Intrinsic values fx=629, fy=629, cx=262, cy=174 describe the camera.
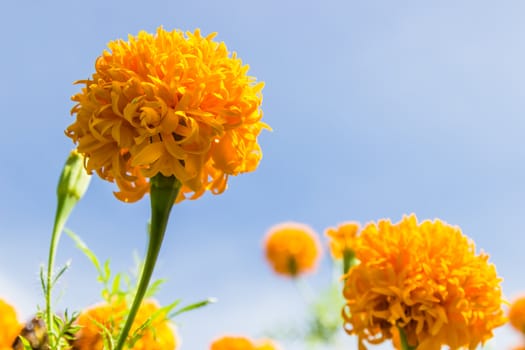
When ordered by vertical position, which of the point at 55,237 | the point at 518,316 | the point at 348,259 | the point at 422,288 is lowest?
the point at 55,237

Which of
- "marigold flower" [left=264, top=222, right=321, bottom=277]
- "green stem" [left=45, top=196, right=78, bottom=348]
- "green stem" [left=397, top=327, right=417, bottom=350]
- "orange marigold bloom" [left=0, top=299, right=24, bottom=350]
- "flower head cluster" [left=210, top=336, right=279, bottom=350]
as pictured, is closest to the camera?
"green stem" [left=45, top=196, right=78, bottom=348]

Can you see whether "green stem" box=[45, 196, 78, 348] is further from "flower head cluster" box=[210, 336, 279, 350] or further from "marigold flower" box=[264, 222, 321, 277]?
"marigold flower" box=[264, 222, 321, 277]

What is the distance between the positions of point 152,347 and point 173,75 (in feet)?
1.73

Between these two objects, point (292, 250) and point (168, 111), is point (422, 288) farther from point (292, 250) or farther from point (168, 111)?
point (292, 250)

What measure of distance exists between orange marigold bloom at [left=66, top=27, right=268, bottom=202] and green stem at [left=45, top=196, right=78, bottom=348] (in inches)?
5.1

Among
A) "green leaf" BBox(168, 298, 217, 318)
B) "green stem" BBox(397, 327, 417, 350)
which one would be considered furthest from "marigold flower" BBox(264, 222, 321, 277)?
"green leaf" BBox(168, 298, 217, 318)

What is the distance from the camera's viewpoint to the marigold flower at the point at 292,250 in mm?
3342

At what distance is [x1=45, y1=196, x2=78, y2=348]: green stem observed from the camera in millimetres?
948

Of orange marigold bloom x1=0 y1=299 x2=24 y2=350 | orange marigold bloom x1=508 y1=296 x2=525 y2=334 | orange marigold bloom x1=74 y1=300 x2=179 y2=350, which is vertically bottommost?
orange marigold bloom x1=0 y1=299 x2=24 y2=350

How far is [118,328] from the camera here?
117 centimetres

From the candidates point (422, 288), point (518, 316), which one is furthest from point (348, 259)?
point (518, 316)

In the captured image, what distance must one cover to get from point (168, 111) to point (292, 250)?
2.48 meters

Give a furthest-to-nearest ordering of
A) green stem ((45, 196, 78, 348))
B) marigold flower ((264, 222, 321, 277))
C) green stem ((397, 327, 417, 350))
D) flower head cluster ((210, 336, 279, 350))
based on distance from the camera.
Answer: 1. marigold flower ((264, 222, 321, 277))
2. flower head cluster ((210, 336, 279, 350))
3. green stem ((397, 327, 417, 350))
4. green stem ((45, 196, 78, 348))

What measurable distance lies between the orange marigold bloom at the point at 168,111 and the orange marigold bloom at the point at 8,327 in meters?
0.29
